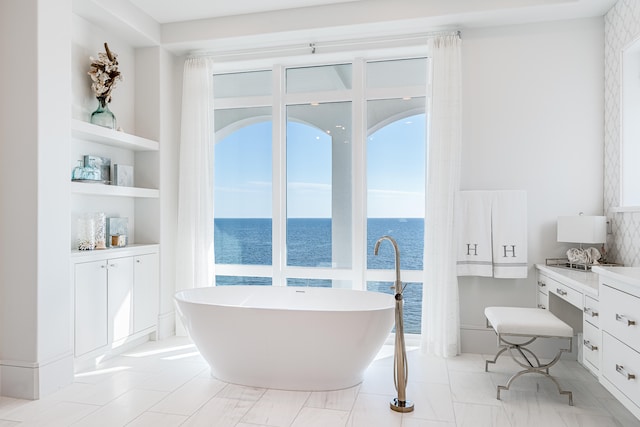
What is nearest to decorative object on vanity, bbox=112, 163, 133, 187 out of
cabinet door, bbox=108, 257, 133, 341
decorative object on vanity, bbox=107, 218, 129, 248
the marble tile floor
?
decorative object on vanity, bbox=107, 218, 129, 248

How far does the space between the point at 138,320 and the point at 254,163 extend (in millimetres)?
1739

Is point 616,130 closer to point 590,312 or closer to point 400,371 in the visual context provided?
point 590,312

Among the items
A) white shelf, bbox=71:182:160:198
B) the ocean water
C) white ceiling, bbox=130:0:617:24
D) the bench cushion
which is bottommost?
the bench cushion

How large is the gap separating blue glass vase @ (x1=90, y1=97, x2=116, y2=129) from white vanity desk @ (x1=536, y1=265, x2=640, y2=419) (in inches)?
139

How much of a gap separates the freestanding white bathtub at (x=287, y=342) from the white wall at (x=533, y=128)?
1.29m

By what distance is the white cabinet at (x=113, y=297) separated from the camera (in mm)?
3164

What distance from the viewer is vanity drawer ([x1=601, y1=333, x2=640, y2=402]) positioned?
78.3 inches

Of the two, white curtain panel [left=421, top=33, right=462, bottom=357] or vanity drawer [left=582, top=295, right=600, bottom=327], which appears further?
white curtain panel [left=421, top=33, right=462, bottom=357]

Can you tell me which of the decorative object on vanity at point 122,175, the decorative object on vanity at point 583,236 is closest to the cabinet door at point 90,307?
the decorative object on vanity at point 122,175

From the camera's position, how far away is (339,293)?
3.62 meters

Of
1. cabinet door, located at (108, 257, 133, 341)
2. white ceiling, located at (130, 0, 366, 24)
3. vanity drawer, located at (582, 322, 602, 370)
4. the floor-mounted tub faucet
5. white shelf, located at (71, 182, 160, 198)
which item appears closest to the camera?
vanity drawer, located at (582, 322, 602, 370)

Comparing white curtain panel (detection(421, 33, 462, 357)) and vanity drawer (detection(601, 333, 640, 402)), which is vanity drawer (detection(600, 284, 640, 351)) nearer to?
vanity drawer (detection(601, 333, 640, 402))

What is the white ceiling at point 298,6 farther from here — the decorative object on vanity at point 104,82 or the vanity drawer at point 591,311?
the vanity drawer at point 591,311

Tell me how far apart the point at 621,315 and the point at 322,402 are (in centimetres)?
166
